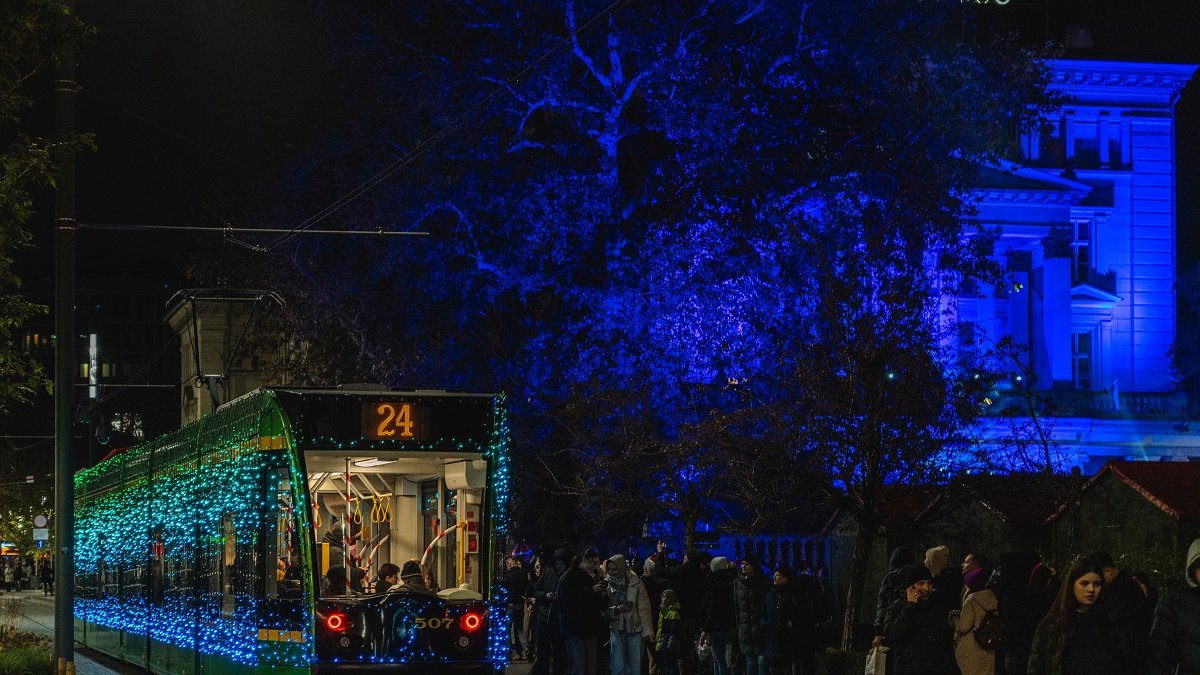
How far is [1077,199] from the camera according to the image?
57.6 meters

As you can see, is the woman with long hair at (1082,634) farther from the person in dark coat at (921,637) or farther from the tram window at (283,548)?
the tram window at (283,548)

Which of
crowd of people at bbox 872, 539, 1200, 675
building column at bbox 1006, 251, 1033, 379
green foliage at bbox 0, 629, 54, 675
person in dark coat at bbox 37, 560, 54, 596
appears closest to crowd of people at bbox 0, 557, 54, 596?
person in dark coat at bbox 37, 560, 54, 596

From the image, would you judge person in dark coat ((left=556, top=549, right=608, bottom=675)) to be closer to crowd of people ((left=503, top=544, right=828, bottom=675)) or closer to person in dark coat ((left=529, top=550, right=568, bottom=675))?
crowd of people ((left=503, top=544, right=828, bottom=675))

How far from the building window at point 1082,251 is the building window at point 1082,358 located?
6.90 ft

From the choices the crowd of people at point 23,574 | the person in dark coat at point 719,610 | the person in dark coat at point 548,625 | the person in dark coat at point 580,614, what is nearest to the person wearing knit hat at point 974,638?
the person in dark coat at point 719,610

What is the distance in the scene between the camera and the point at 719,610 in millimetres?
19391

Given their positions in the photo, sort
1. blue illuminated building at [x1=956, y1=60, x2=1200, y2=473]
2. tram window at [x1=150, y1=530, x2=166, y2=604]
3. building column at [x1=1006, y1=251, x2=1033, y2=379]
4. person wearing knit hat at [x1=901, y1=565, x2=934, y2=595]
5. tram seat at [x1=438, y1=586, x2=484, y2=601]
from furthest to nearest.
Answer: building column at [x1=1006, y1=251, x2=1033, y2=379], blue illuminated building at [x1=956, y1=60, x2=1200, y2=473], tram window at [x1=150, y1=530, x2=166, y2=604], tram seat at [x1=438, y1=586, x2=484, y2=601], person wearing knit hat at [x1=901, y1=565, x2=934, y2=595]

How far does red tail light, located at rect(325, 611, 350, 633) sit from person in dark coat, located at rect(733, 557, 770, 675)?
17.2 feet

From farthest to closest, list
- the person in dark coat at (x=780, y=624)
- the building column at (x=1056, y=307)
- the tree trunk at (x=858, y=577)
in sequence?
the building column at (x=1056, y=307) → the tree trunk at (x=858, y=577) → the person in dark coat at (x=780, y=624)

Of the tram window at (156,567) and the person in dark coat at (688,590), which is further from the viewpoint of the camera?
the tram window at (156,567)

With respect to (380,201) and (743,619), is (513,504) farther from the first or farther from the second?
(743,619)

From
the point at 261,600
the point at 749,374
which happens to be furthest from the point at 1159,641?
the point at 749,374

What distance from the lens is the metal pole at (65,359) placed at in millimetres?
17219

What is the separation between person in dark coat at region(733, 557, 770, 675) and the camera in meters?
18.1
